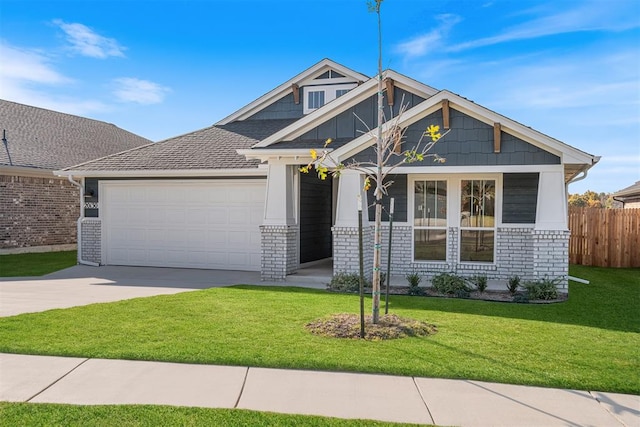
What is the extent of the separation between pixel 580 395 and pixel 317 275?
25.8 ft

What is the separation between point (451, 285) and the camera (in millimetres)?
10000

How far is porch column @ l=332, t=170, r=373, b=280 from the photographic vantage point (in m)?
11.1

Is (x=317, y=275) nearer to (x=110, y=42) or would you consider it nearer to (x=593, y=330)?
(x=593, y=330)

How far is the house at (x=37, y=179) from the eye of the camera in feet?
57.9

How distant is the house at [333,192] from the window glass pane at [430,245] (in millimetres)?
24

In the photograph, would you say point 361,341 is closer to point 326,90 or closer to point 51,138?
point 326,90

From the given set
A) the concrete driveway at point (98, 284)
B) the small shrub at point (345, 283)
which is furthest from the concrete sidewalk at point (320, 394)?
the small shrub at point (345, 283)

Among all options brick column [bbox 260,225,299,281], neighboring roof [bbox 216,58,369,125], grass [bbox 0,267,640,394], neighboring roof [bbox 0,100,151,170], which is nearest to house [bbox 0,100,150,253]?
neighboring roof [bbox 0,100,151,170]

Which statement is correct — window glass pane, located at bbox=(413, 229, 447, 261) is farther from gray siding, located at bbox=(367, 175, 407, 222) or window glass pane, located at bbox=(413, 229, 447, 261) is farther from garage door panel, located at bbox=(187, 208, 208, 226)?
garage door panel, located at bbox=(187, 208, 208, 226)

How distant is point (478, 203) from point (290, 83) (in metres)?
8.47

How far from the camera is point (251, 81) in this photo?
1870cm

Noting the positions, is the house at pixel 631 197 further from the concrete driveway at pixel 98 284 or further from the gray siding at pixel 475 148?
the concrete driveway at pixel 98 284

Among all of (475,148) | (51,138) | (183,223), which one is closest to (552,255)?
(475,148)

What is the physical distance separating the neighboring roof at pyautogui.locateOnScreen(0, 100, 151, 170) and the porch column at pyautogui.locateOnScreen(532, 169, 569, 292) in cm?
1709
